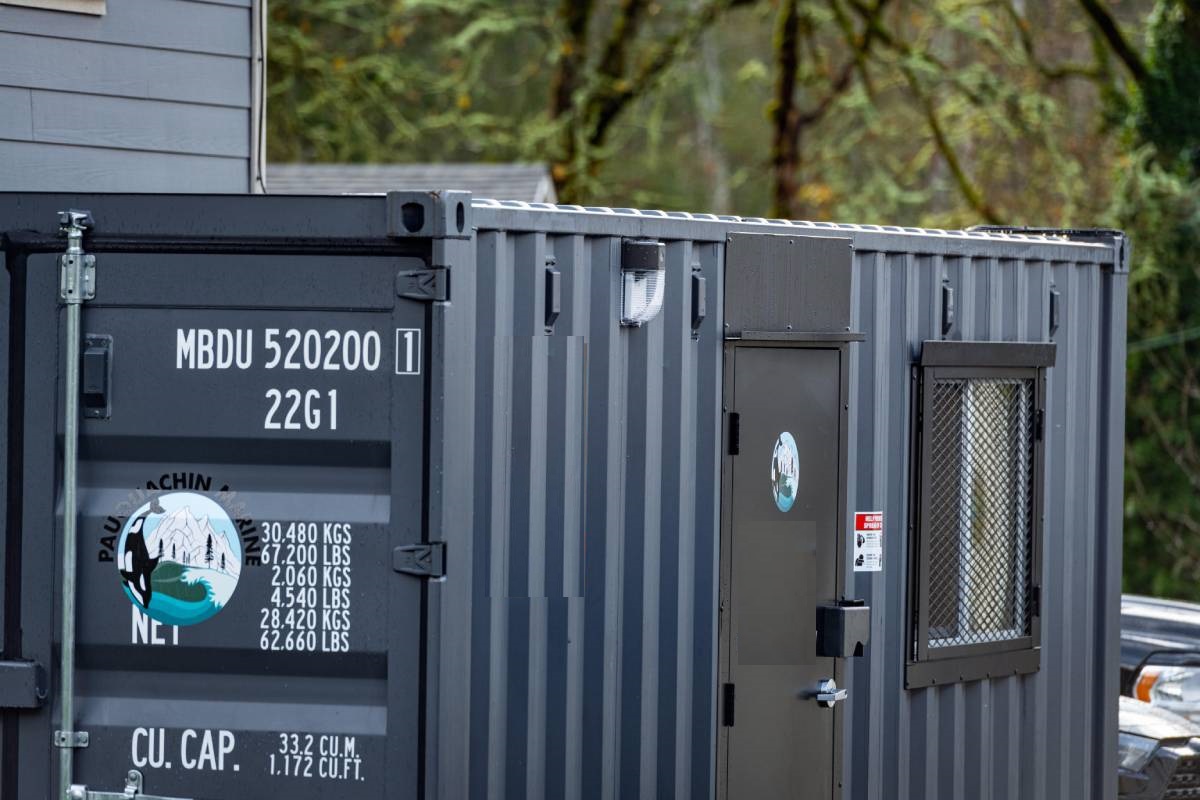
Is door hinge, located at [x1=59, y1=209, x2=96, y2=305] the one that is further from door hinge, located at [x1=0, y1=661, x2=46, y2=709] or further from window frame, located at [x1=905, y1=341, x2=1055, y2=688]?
window frame, located at [x1=905, y1=341, x2=1055, y2=688]

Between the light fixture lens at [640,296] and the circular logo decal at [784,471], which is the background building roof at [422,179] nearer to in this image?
the circular logo decal at [784,471]

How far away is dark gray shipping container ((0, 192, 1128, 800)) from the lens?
13.6ft

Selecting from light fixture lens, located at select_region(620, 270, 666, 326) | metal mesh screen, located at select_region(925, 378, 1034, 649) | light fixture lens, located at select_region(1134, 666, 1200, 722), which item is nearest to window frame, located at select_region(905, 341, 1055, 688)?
metal mesh screen, located at select_region(925, 378, 1034, 649)

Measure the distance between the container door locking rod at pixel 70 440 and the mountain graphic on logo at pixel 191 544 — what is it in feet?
0.74

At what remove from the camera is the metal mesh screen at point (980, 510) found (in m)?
5.59

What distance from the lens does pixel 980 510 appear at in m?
5.77

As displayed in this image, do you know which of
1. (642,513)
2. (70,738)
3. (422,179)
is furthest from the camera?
(422,179)

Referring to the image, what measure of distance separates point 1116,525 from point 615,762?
264 cm

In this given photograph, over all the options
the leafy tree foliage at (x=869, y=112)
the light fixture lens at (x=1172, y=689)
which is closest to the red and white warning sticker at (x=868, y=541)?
the light fixture lens at (x=1172, y=689)

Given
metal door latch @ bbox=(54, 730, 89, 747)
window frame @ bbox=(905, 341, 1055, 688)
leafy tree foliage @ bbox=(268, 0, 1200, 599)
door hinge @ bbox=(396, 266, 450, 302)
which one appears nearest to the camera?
door hinge @ bbox=(396, 266, 450, 302)

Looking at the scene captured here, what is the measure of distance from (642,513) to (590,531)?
200 mm

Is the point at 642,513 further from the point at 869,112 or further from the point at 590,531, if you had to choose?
the point at 869,112

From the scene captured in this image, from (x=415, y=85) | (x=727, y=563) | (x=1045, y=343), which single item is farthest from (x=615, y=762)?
(x=415, y=85)

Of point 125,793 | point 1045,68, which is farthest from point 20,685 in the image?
point 1045,68
